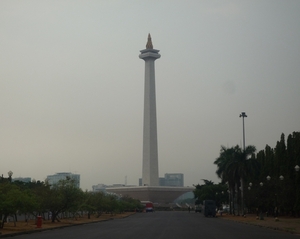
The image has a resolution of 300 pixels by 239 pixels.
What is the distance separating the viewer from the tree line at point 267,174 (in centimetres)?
6047

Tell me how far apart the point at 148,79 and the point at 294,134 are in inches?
3144

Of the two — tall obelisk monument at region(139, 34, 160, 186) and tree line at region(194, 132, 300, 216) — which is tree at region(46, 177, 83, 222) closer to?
tree line at region(194, 132, 300, 216)

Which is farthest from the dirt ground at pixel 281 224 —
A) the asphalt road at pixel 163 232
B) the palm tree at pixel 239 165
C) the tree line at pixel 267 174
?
the palm tree at pixel 239 165

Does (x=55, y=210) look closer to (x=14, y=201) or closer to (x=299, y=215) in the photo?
(x=14, y=201)

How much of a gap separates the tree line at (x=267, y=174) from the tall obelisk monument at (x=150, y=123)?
5769cm

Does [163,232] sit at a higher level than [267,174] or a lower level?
lower

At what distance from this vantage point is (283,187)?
60.3 m

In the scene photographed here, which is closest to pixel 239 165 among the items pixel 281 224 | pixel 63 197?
pixel 281 224

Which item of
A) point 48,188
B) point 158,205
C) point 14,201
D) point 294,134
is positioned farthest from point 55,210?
point 158,205

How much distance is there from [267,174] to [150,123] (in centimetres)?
6958

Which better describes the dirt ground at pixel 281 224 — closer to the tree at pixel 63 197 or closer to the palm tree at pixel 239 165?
the palm tree at pixel 239 165

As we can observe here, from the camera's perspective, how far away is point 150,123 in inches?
5586

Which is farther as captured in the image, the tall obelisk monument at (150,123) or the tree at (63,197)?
the tall obelisk monument at (150,123)

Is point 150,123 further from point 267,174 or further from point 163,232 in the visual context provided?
point 163,232
